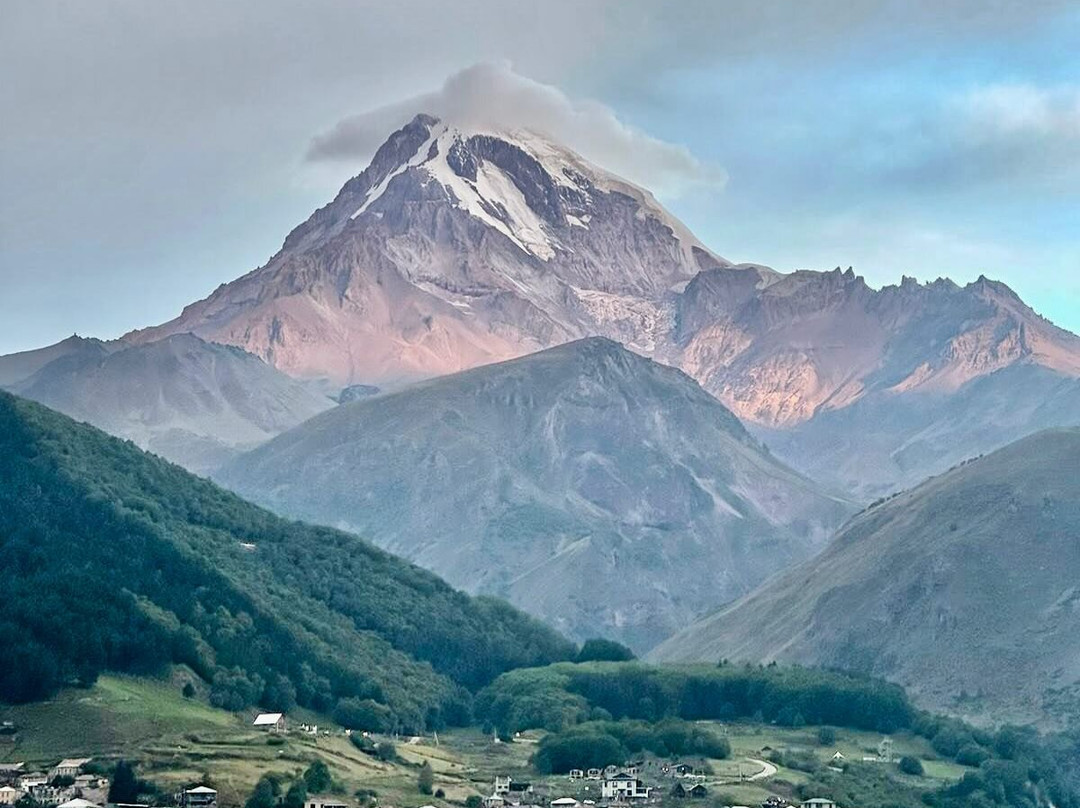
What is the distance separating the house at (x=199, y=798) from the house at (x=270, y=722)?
24.8 metres

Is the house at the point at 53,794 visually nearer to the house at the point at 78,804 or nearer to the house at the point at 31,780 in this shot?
the house at the point at 78,804

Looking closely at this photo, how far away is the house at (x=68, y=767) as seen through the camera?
144 m

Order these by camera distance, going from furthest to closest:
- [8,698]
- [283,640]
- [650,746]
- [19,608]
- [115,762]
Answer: [283,640]
[650,746]
[19,608]
[8,698]
[115,762]

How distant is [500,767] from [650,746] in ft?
44.4

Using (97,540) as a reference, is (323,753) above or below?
below

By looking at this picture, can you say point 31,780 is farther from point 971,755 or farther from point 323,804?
point 971,755

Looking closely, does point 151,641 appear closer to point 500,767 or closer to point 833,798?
point 500,767

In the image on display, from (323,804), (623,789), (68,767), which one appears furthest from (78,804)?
(623,789)

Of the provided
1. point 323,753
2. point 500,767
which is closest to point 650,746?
point 500,767

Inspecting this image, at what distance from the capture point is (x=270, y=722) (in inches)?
6718

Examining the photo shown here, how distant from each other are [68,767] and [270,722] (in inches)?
1060

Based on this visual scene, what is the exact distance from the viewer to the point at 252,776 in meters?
147

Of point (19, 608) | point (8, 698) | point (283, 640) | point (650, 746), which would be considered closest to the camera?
point (8, 698)

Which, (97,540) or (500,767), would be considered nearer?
(500,767)
